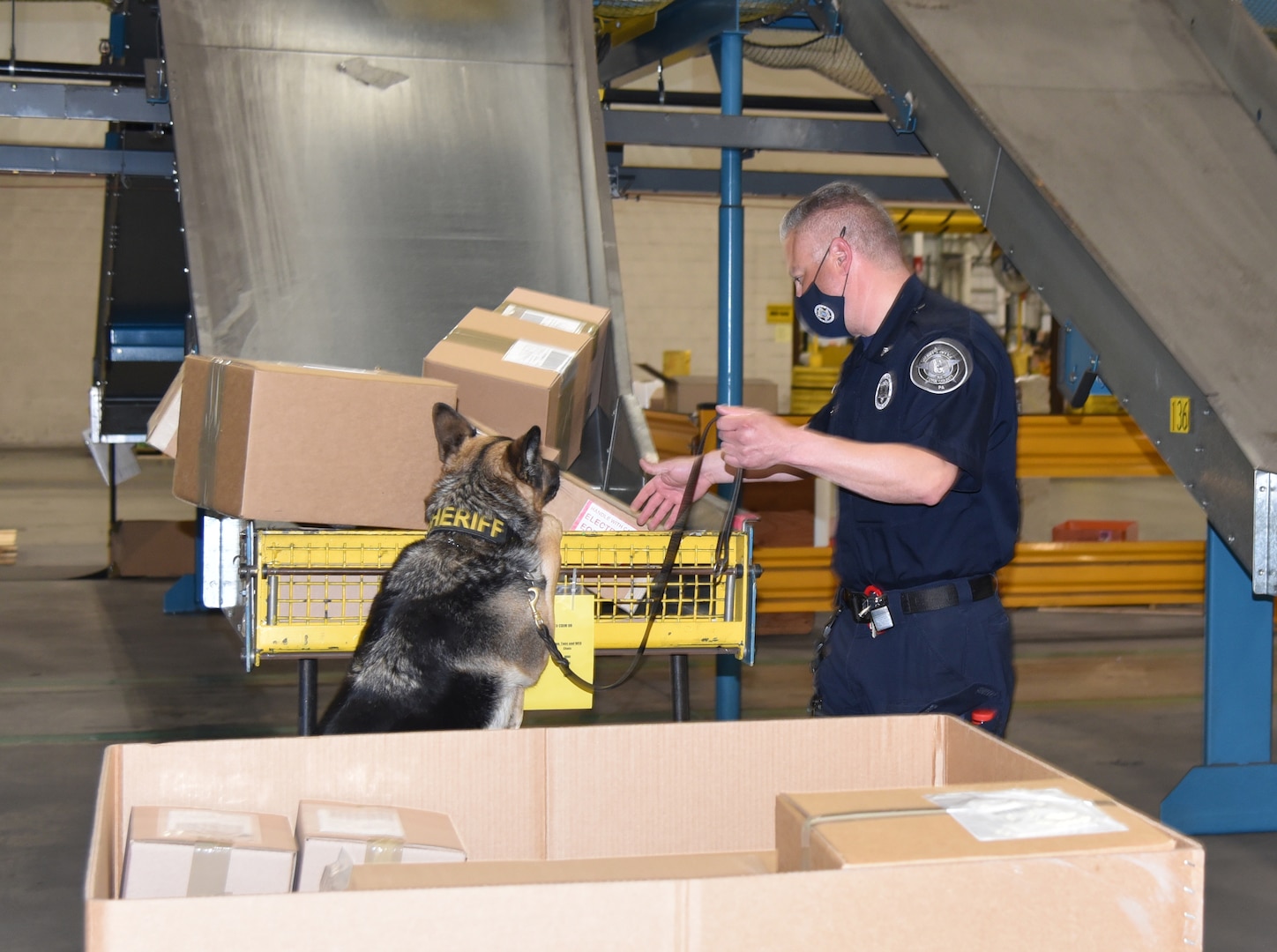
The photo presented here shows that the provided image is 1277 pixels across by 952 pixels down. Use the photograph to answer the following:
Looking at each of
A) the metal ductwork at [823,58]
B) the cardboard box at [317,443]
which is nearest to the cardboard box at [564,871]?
the cardboard box at [317,443]

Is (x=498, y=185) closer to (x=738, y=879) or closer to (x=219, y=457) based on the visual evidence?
(x=219, y=457)

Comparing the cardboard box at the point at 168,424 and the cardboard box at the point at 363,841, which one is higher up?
the cardboard box at the point at 168,424

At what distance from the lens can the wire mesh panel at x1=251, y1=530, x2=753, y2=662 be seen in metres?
2.80

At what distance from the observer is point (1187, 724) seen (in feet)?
18.8

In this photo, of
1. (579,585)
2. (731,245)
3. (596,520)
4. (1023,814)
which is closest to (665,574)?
(579,585)

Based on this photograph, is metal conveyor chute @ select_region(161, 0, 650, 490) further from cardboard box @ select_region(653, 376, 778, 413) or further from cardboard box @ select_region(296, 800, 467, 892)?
cardboard box @ select_region(653, 376, 778, 413)

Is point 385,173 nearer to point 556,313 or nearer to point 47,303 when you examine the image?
point 556,313

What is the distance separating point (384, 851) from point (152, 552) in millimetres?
8743

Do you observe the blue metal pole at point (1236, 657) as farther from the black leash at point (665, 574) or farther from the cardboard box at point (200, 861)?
the cardboard box at point (200, 861)

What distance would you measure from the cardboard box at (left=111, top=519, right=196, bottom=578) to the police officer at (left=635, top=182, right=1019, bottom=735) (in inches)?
294

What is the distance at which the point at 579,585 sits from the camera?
2.92 m

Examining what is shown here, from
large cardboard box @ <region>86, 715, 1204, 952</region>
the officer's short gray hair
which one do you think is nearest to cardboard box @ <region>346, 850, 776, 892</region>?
large cardboard box @ <region>86, 715, 1204, 952</region>

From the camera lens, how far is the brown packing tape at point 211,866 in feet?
3.76

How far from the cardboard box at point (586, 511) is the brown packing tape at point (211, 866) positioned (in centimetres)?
214
